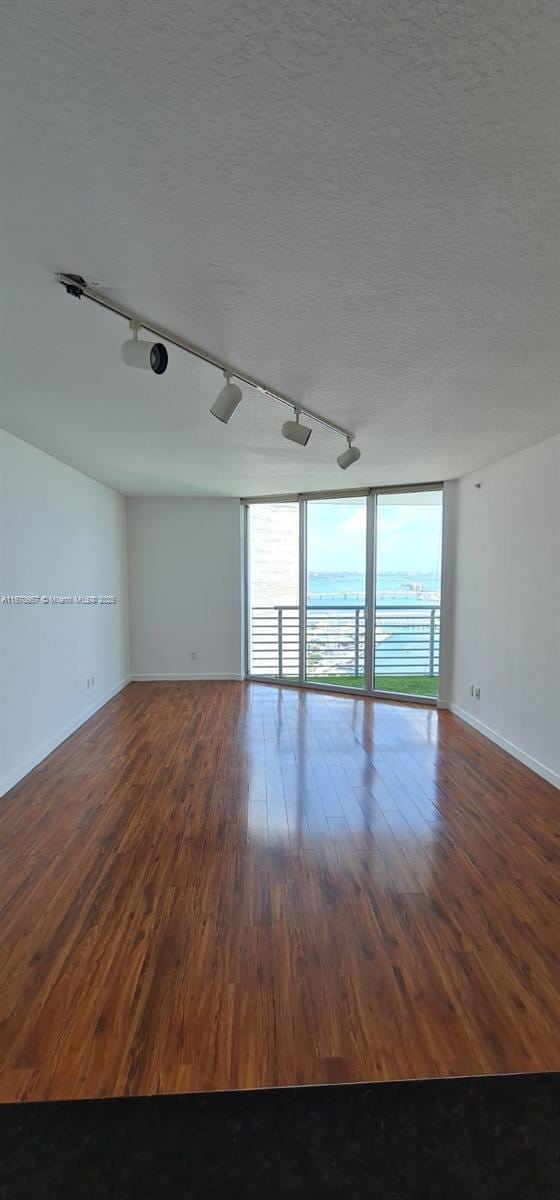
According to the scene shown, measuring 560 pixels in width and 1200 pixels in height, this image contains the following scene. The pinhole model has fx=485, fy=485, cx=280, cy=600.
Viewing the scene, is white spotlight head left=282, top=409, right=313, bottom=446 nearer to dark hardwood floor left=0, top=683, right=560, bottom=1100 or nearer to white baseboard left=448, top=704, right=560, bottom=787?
dark hardwood floor left=0, top=683, right=560, bottom=1100

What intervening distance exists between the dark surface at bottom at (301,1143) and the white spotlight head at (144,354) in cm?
213

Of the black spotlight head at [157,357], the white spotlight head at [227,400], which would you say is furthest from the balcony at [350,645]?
the black spotlight head at [157,357]

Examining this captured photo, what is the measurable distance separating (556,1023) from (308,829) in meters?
1.30

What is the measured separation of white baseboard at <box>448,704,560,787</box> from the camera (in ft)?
10.5

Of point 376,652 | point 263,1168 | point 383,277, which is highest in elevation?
point 383,277

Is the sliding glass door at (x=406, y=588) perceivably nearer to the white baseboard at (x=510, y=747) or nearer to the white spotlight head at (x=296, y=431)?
the white baseboard at (x=510, y=747)

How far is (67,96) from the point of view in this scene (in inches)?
35.1

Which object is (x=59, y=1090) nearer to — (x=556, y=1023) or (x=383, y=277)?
(x=556, y=1023)

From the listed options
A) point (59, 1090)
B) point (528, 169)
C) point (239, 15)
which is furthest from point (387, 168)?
point (59, 1090)

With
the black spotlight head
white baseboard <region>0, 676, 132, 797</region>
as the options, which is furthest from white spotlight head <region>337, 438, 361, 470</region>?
white baseboard <region>0, 676, 132, 797</region>

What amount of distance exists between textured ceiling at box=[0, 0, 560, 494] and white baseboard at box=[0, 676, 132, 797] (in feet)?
7.67

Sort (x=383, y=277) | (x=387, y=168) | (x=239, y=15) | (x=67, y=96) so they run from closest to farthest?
1. (x=239, y=15)
2. (x=67, y=96)
3. (x=387, y=168)
4. (x=383, y=277)

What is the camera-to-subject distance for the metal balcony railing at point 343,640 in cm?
539

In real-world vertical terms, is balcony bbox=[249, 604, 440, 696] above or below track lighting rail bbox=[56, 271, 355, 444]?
→ below
